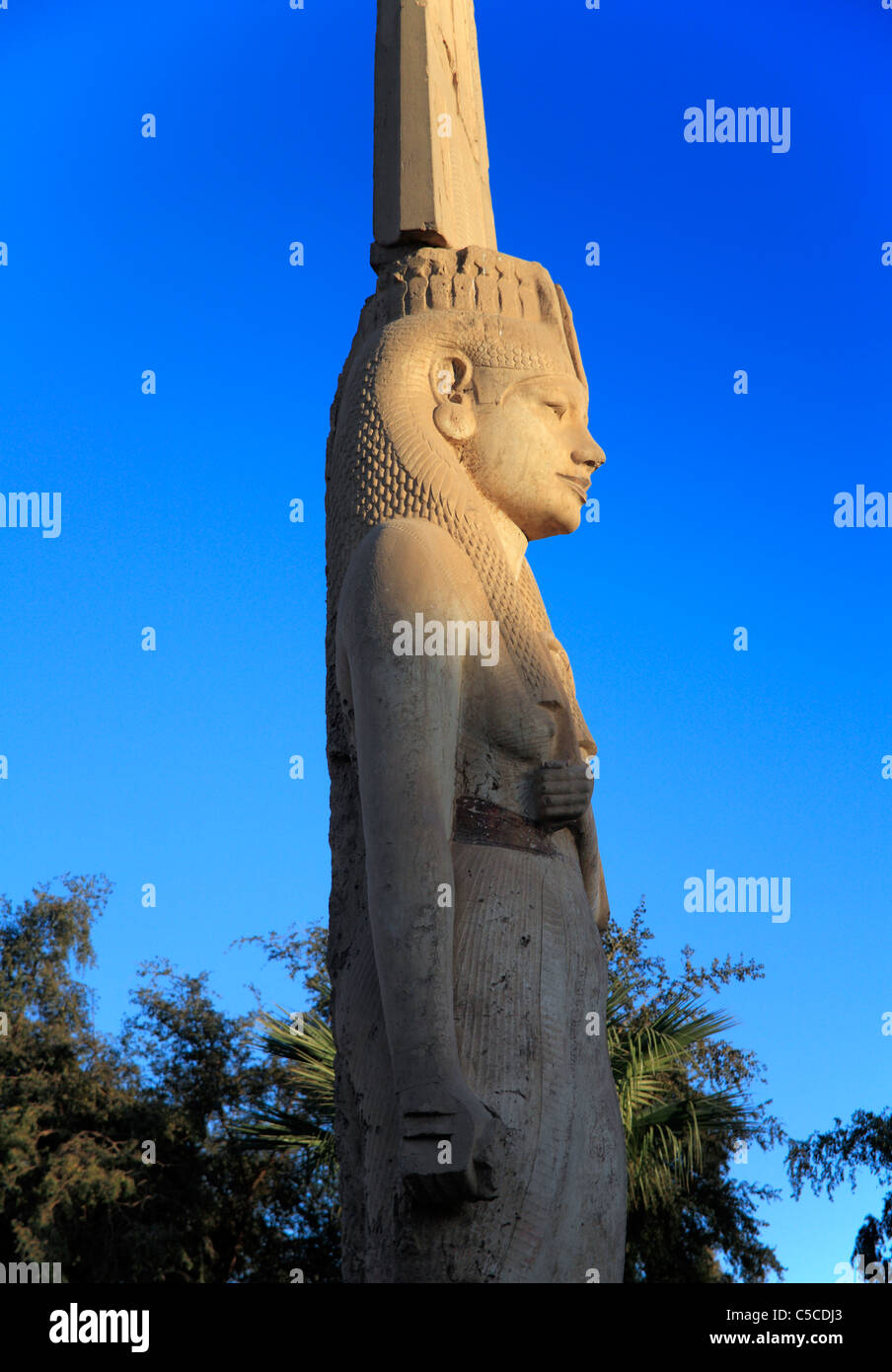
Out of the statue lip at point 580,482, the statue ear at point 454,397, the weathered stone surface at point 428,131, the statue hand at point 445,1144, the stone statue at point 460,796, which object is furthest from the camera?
the weathered stone surface at point 428,131

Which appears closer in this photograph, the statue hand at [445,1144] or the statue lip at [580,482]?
the statue hand at [445,1144]

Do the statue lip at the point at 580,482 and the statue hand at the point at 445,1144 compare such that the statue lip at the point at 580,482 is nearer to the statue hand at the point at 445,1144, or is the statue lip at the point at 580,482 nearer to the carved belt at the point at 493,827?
the carved belt at the point at 493,827

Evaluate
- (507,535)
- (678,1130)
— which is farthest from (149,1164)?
(507,535)

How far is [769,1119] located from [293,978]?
19.3 ft

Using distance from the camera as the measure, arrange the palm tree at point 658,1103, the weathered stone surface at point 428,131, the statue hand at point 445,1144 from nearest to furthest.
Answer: the statue hand at point 445,1144, the weathered stone surface at point 428,131, the palm tree at point 658,1103

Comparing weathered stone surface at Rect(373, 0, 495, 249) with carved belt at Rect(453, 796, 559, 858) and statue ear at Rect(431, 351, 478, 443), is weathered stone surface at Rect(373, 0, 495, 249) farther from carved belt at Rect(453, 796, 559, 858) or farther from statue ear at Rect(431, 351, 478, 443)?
carved belt at Rect(453, 796, 559, 858)

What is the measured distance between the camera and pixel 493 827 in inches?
157

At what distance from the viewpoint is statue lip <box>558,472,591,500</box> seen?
459 centimetres

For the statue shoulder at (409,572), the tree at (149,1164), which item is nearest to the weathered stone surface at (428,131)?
the statue shoulder at (409,572)

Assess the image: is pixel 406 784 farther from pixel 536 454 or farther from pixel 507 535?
pixel 536 454

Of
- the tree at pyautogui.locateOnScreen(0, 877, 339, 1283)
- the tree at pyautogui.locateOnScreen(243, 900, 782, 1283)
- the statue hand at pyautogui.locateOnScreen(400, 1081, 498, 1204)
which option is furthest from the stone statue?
the tree at pyautogui.locateOnScreen(0, 877, 339, 1283)

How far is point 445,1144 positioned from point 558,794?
3.42 feet

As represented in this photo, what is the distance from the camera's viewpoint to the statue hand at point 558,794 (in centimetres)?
402

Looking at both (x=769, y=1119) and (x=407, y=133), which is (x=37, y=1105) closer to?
(x=769, y=1119)
